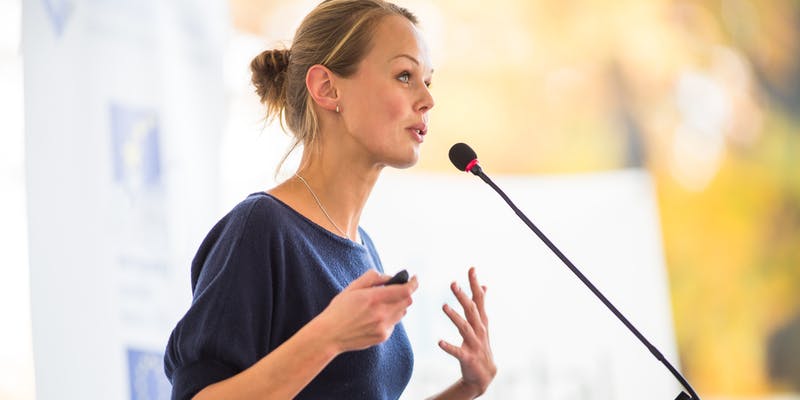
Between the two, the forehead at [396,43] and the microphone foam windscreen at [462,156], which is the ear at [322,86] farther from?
the microphone foam windscreen at [462,156]

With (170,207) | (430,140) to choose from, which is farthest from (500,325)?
(170,207)

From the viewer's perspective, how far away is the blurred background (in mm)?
4137

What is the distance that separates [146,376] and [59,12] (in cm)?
77

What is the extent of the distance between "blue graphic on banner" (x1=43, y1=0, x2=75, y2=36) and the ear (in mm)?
576

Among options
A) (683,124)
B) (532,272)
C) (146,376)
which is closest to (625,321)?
(146,376)

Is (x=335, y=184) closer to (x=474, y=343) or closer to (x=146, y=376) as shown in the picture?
(x=474, y=343)

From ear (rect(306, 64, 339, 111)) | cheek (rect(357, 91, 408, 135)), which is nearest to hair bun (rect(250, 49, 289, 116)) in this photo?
ear (rect(306, 64, 339, 111))

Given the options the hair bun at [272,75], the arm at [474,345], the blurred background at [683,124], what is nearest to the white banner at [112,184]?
the hair bun at [272,75]

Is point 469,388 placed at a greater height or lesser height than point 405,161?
lesser

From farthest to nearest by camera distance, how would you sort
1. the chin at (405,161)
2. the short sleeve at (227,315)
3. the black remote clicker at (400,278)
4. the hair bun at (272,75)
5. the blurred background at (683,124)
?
the blurred background at (683,124) < the hair bun at (272,75) < the chin at (405,161) < the short sleeve at (227,315) < the black remote clicker at (400,278)

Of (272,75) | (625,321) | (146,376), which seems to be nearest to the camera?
(625,321)

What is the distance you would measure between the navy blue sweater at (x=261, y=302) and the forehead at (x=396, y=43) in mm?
319

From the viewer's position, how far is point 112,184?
6.43 ft

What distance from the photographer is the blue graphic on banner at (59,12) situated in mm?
1831
